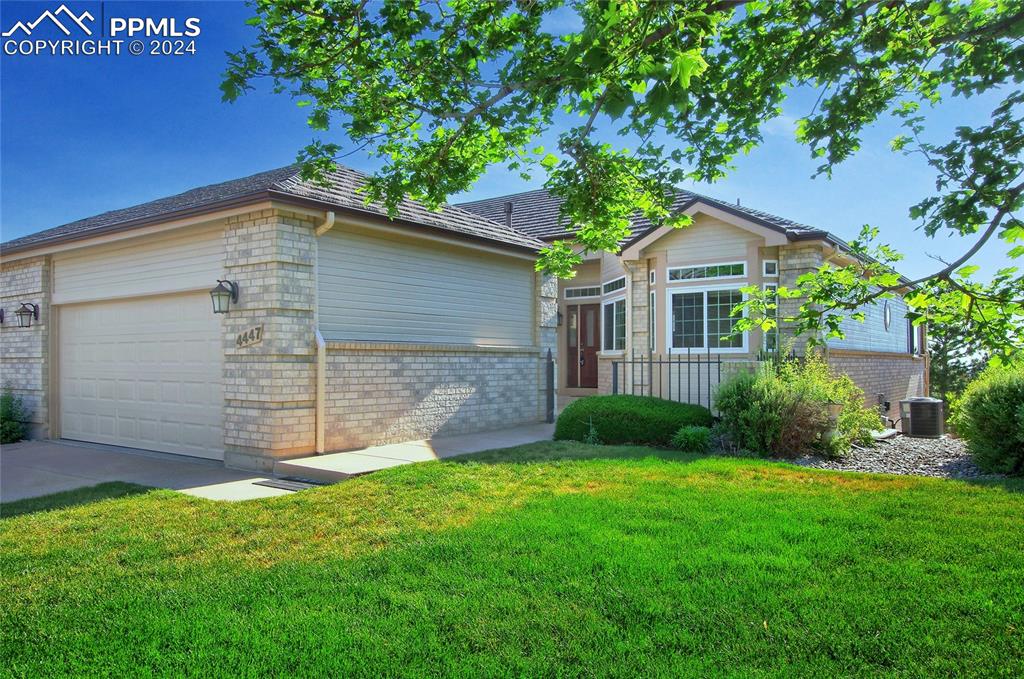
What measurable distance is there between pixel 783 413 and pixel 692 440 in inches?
52.2

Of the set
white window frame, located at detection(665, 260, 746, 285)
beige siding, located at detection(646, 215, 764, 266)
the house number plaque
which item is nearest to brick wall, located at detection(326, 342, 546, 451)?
the house number plaque

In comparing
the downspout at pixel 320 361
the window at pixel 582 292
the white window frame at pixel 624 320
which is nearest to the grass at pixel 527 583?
the downspout at pixel 320 361

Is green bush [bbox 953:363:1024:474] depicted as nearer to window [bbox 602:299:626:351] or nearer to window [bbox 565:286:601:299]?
window [bbox 602:299:626:351]

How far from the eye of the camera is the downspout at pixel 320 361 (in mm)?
9258

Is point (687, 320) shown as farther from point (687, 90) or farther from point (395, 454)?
point (687, 90)

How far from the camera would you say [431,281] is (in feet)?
36.8

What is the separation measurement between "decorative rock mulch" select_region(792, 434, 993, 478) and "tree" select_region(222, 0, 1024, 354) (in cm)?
407

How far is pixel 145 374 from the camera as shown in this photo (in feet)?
35.9

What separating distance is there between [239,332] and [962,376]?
2369cm

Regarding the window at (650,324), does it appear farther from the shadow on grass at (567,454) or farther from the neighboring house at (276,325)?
the shadow on grass at (567,454)

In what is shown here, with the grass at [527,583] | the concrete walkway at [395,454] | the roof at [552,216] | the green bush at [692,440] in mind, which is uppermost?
the roof at [552,216]

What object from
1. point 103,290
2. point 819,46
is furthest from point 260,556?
point 103,290

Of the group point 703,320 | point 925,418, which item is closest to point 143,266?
point 703,320

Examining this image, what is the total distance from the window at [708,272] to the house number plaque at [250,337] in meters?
8.53
